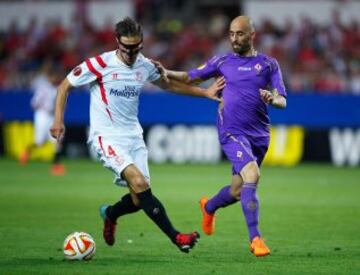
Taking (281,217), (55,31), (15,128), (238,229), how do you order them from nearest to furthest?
1. (238,229)
2. (281,217)
3. (15,128)
4. (55,31)

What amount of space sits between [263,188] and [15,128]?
9352 mm

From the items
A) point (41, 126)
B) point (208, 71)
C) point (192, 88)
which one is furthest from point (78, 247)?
point (41, 126)

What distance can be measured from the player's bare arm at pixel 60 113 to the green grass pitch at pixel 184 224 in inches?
47.1

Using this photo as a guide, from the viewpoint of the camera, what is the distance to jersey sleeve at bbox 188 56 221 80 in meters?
10.5

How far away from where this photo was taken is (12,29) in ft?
92.1

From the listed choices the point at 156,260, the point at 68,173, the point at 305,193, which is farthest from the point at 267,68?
the point at 68,173

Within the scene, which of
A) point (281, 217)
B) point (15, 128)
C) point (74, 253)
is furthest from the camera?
point (15, 128)

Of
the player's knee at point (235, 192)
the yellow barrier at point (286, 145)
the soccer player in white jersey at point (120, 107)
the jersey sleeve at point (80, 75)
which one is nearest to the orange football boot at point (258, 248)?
the soccer player in white jersey at point (120, 107)

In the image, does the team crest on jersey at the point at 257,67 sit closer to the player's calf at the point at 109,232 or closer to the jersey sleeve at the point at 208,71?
the jersey sleeve at the point at 208,71

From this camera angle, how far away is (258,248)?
30.7 ft

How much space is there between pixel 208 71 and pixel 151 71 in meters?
0.75

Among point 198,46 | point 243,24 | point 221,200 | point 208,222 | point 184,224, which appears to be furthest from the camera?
point 198,46

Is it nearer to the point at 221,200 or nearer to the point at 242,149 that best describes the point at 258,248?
the point at 242,149

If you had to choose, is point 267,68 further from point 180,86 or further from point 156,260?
point 156,260
